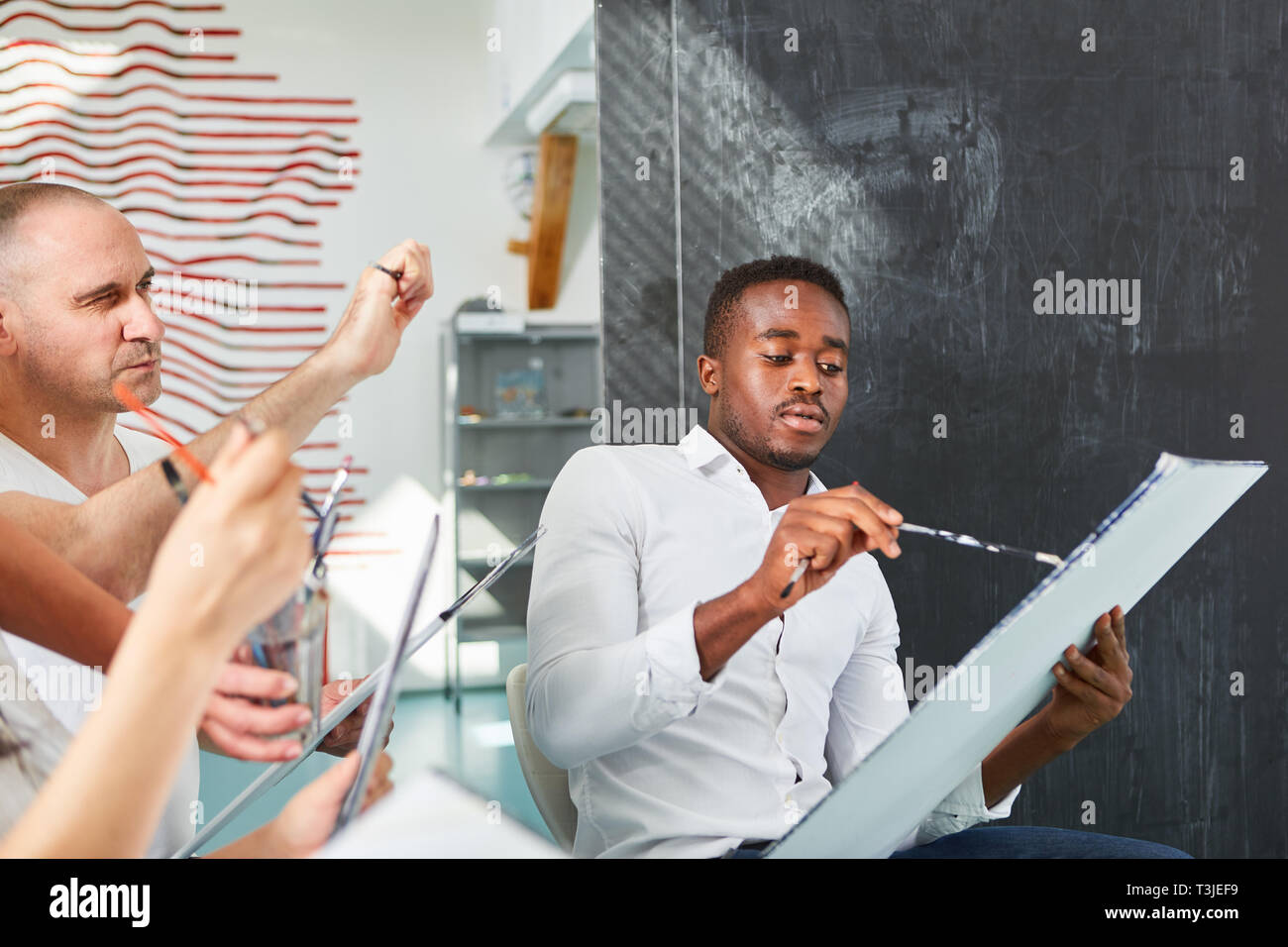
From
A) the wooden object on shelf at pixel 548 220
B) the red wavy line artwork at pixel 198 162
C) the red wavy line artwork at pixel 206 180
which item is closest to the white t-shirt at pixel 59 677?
the red wavy line artwork at pixel 198 162

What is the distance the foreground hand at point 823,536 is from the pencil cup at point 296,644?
17.6 inches

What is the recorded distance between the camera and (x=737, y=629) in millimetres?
1169

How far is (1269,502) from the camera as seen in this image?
2041 millimetres

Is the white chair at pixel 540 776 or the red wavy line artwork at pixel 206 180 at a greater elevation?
the red wavy line artwork at pixel 206 180

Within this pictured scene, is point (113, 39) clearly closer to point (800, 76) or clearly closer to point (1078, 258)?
point (800, 76)

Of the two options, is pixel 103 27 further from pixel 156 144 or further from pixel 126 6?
pixel 156 144

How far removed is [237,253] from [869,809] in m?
4.96

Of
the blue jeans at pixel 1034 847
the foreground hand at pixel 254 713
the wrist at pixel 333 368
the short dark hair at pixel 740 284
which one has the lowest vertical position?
the blue jeans at pixel 1034 847

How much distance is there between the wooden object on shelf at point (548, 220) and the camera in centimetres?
537

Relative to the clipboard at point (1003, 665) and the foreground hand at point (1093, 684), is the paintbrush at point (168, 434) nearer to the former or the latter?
the clipboard at point (1003, 665)

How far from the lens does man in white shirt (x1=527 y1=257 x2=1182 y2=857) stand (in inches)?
47.1

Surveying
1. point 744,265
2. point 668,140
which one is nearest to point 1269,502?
point 744,265

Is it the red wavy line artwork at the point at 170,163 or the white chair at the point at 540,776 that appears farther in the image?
the red wavy line artwork at the point at 170,163

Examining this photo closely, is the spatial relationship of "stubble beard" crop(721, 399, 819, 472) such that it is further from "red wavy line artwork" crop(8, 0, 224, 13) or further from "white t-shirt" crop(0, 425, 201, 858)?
"red wavy line artwork" crop(8, 0, 224, 13)
